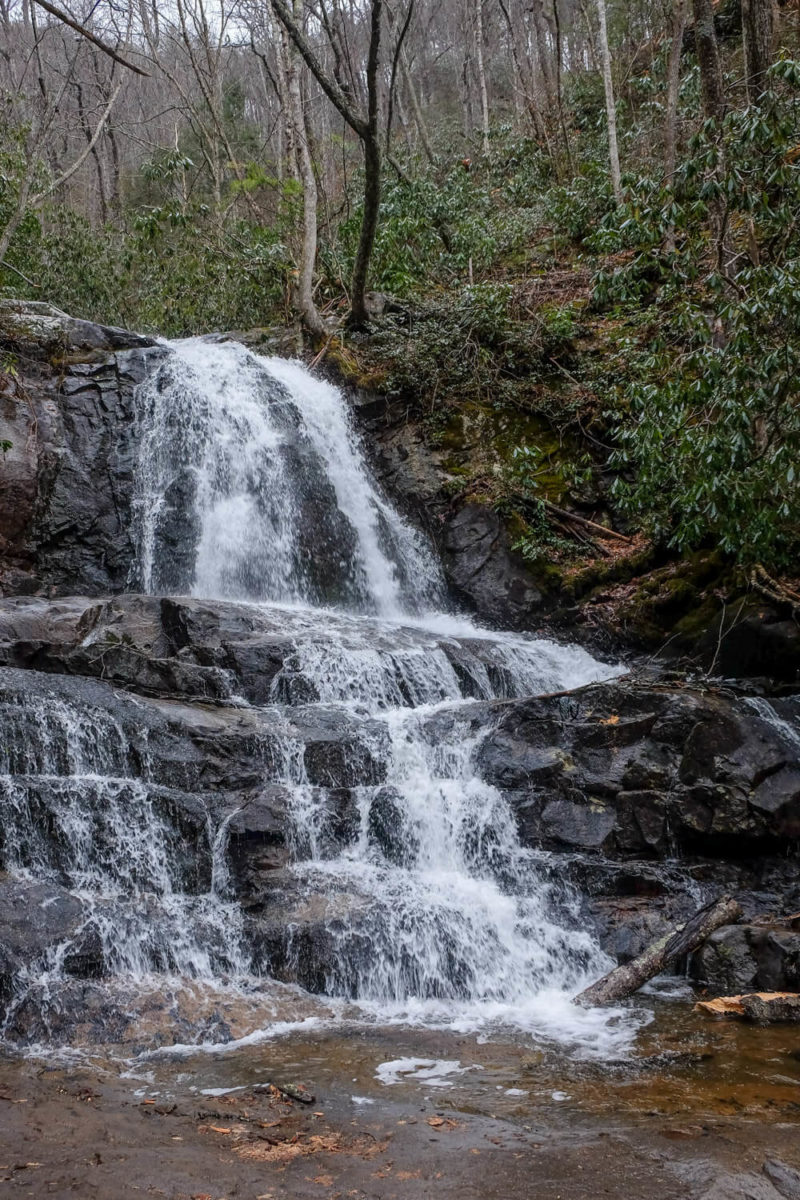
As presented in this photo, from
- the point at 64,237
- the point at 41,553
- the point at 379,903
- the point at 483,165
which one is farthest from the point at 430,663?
the point at 483,165

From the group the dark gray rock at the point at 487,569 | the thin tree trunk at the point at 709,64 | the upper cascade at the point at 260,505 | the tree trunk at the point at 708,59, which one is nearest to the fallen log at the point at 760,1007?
the thin tree trunk at the point at 709,64

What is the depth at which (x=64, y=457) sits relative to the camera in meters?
12.3

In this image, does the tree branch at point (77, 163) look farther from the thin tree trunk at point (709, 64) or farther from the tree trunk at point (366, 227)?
the thin tree trunk at point (709, 64)

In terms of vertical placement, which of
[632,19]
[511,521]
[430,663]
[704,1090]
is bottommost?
[704,1090]

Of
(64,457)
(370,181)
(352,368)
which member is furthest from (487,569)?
(64,457)

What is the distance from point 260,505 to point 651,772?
722cm

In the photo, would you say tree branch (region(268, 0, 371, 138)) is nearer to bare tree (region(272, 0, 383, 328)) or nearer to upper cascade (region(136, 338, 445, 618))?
bare tree (region(272, 0, 383, 328))

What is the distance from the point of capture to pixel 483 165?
23844 mm

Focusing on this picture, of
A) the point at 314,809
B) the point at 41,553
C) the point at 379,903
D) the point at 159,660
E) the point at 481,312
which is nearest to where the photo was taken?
the point at 379,903

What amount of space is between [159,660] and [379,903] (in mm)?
3465

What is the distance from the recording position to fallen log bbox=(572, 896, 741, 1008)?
5.93 metres

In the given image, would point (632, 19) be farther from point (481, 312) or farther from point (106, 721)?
point (106, 721)

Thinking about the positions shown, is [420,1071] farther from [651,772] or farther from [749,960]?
[651,772]

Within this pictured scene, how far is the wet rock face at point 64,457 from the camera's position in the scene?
11758 millimetres
